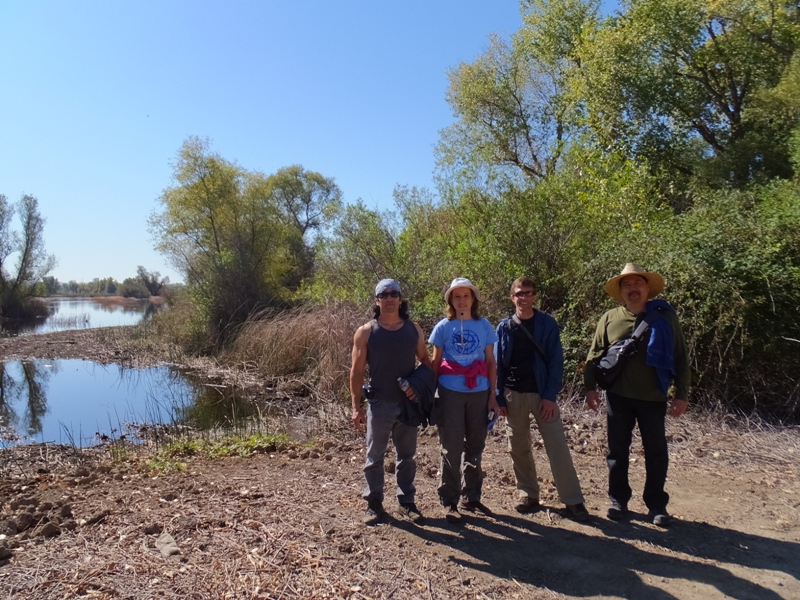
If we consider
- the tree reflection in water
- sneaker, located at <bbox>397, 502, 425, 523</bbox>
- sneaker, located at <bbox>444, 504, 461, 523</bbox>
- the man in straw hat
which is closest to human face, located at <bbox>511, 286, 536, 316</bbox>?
the man in straw hat

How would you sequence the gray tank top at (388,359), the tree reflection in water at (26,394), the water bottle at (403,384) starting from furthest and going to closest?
the tree reflection in water at (26,394), the gray tank top at (388,359), the water bottle at (403,384)

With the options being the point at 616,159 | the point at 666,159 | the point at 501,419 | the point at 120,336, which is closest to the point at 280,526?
the point at 501,419

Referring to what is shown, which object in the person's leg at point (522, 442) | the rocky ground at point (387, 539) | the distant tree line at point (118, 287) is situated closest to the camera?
the rocky ground at point (387, 539)

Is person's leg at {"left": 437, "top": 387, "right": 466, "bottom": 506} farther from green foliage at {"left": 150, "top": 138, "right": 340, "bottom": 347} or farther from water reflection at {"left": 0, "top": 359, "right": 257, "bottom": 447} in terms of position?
green foliage at {"left": 150, "top": 138, "right": 340, "bottom": 347}

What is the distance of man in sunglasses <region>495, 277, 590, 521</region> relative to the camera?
168 inches

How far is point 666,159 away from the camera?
52.2 feet

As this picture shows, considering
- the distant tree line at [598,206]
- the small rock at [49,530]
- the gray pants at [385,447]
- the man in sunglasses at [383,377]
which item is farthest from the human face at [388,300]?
the distant tree line at [598,206]

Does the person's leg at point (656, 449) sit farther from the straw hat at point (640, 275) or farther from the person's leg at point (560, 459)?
the straw hat at point (640, 275)

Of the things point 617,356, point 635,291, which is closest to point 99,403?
point 617,356

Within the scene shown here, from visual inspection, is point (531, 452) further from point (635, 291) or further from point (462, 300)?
point (635, 291)

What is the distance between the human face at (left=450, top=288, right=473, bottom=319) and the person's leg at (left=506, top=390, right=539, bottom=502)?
0.70 m

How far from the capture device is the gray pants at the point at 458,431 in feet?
13.7

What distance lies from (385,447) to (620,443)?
1670mm

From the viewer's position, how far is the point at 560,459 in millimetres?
4254
